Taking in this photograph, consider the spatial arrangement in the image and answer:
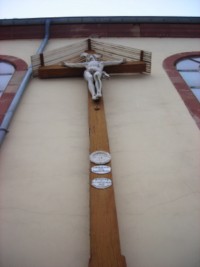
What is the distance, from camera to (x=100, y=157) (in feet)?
11.9

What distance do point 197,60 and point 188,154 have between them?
138 inches

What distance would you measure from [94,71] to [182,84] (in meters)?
1.58

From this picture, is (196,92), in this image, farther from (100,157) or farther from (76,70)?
(100,157)

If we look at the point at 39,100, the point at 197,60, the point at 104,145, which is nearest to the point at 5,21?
the point at 39,100

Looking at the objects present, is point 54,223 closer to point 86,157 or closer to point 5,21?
point 86,157

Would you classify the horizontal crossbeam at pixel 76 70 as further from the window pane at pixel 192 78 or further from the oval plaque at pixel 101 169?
the oval plaque at pixel 101 169

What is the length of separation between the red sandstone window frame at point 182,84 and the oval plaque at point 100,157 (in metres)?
1.63

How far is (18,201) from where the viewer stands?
354 centimetres

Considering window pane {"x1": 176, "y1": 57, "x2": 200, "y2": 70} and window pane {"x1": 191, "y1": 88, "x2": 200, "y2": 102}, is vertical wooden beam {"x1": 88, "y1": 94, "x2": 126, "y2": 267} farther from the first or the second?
window pane {"x1": 176, "y1": 57, "x2": 200, "y2": 70}

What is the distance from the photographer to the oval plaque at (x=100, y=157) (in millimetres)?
3582

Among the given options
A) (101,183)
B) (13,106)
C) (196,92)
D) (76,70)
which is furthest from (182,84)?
(101,183)

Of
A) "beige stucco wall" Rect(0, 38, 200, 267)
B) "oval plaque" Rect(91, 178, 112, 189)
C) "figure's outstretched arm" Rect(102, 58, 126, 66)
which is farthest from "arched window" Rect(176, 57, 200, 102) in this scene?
"oval plaque" Rect(91, 178, 112, 189)

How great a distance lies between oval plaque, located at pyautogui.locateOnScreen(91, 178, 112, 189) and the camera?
3.25 m

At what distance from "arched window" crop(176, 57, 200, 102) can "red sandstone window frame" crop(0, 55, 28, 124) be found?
9.53 feet
